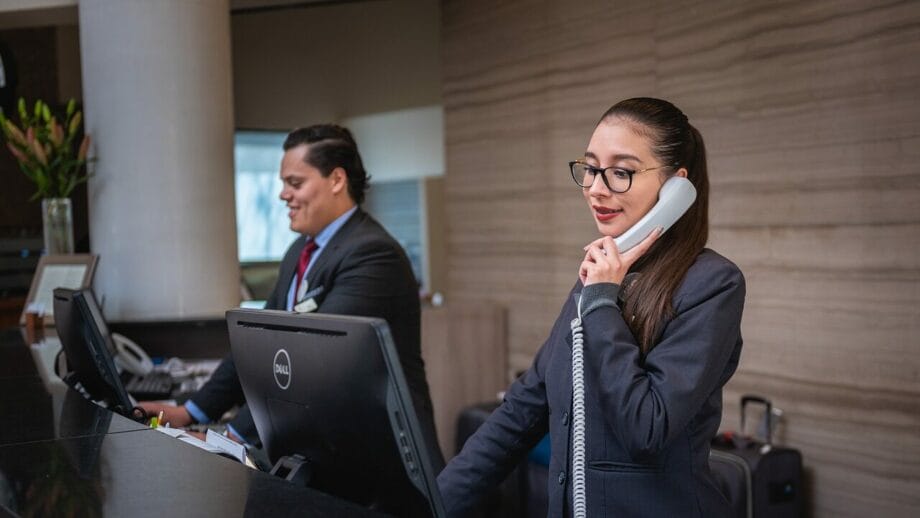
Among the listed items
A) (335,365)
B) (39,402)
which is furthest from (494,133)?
(335,365)

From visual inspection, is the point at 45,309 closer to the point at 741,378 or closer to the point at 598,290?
the point at 741,378

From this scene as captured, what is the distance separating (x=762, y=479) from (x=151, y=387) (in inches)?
87.5

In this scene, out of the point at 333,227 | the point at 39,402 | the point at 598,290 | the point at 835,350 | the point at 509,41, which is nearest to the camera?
the point at 598,290

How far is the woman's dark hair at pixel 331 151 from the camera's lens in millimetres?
3006

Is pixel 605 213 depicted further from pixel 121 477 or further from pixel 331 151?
pixel 331 151

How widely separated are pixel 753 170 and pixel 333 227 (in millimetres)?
1797

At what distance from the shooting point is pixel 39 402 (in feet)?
7.95

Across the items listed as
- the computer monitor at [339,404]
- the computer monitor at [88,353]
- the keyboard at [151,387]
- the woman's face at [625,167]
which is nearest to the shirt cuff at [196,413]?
the computer monitor at [88,353]

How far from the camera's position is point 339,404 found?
142cm

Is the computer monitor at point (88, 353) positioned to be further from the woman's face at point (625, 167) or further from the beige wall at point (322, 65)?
the beige wall at point (322, 65)

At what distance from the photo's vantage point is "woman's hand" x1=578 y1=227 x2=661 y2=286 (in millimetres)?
1812

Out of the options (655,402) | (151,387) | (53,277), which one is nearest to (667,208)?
(655,402)

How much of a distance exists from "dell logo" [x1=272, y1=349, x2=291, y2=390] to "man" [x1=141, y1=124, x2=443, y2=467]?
3.45ft

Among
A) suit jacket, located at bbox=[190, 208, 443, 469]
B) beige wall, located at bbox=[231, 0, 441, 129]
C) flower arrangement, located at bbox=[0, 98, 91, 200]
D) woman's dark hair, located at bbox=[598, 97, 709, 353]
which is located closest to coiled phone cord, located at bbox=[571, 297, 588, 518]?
woman's dark hair, located at bbox=[598, 97, 709, 353]
